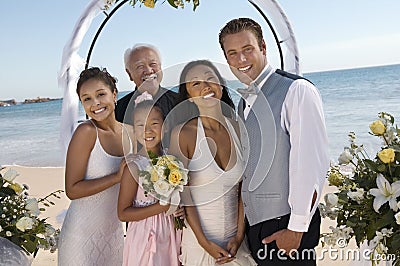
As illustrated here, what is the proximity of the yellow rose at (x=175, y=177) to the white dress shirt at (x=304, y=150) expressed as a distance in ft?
1.64

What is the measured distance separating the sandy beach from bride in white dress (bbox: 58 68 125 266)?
1.92 m

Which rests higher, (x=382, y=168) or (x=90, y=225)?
(x=382, y=168)

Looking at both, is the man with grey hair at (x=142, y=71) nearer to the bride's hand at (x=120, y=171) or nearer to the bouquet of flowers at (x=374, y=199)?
the bride's hand at (x=120, y=171)

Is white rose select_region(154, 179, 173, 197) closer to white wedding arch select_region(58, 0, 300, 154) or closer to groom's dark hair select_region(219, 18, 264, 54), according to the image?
groom's dark hair select_region(219, 18, 264, 54)

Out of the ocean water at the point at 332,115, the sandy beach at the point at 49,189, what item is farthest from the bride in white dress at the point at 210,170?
the ocean water at the point at 332,115

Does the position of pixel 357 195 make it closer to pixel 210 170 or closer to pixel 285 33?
pixel 210 170

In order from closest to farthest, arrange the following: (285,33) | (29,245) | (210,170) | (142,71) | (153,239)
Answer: (29,245) → (210,170) → (153,239) → (142,71) → (285,33)

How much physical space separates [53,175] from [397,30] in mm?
18083

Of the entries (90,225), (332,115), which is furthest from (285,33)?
(332,115)

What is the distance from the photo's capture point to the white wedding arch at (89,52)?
3533 millimetres

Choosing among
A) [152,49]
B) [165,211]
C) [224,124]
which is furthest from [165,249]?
[152,49]

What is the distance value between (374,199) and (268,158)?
0.53m

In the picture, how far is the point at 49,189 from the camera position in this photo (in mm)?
9273

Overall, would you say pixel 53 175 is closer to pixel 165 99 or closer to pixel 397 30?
pixel 165 99
